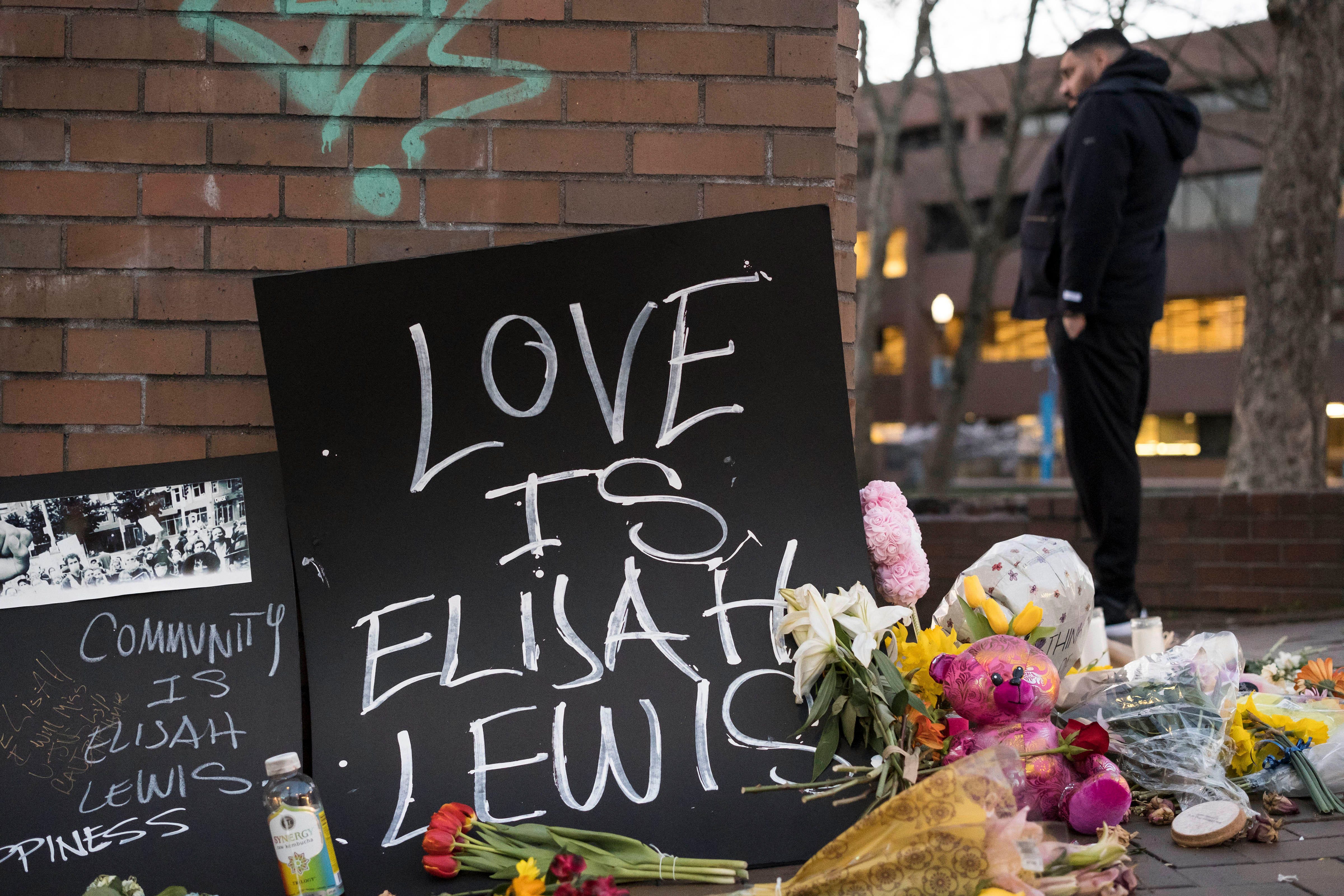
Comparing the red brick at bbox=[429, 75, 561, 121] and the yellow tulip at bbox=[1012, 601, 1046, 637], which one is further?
the red brick at bbox=[429, 75, 561, 121]

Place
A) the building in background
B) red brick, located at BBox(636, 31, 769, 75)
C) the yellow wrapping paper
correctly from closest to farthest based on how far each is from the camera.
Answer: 1. the yellow wrapping paper
2. red brick, located at BBox(636, 31, 769, 75)
3. the building in background

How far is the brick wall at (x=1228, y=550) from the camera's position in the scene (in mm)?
5137

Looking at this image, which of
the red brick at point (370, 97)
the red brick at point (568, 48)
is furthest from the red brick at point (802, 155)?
the red brick at point (370, 97)

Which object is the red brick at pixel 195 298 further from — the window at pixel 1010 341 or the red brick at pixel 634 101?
the window at pixel 1010 341

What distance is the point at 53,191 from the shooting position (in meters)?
2.25

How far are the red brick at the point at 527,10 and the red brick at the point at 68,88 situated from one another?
0.79 metres

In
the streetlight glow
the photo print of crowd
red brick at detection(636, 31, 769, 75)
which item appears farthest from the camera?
the streetlight glow

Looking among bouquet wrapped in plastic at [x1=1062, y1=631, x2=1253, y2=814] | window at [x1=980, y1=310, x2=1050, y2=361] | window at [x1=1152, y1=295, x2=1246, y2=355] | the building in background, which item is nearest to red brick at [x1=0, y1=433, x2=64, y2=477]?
bouquet wrapped in plastic at [x1=1062, y1=631, x2=1253, y2=814]

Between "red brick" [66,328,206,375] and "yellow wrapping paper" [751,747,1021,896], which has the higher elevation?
"red brick" [66,328,206,375]

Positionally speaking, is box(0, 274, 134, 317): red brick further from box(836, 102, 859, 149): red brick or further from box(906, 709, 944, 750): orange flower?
box(906, 709, 944, 750): orange flower

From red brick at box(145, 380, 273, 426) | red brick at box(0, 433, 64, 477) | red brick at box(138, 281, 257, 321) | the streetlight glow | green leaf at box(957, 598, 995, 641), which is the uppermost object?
the streetlight glow

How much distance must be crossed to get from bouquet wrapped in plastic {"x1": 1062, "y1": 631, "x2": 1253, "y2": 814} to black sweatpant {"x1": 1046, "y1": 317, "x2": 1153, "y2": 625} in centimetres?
144

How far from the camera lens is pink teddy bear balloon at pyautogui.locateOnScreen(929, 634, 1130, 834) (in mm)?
1931

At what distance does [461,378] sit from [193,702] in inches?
31.8
